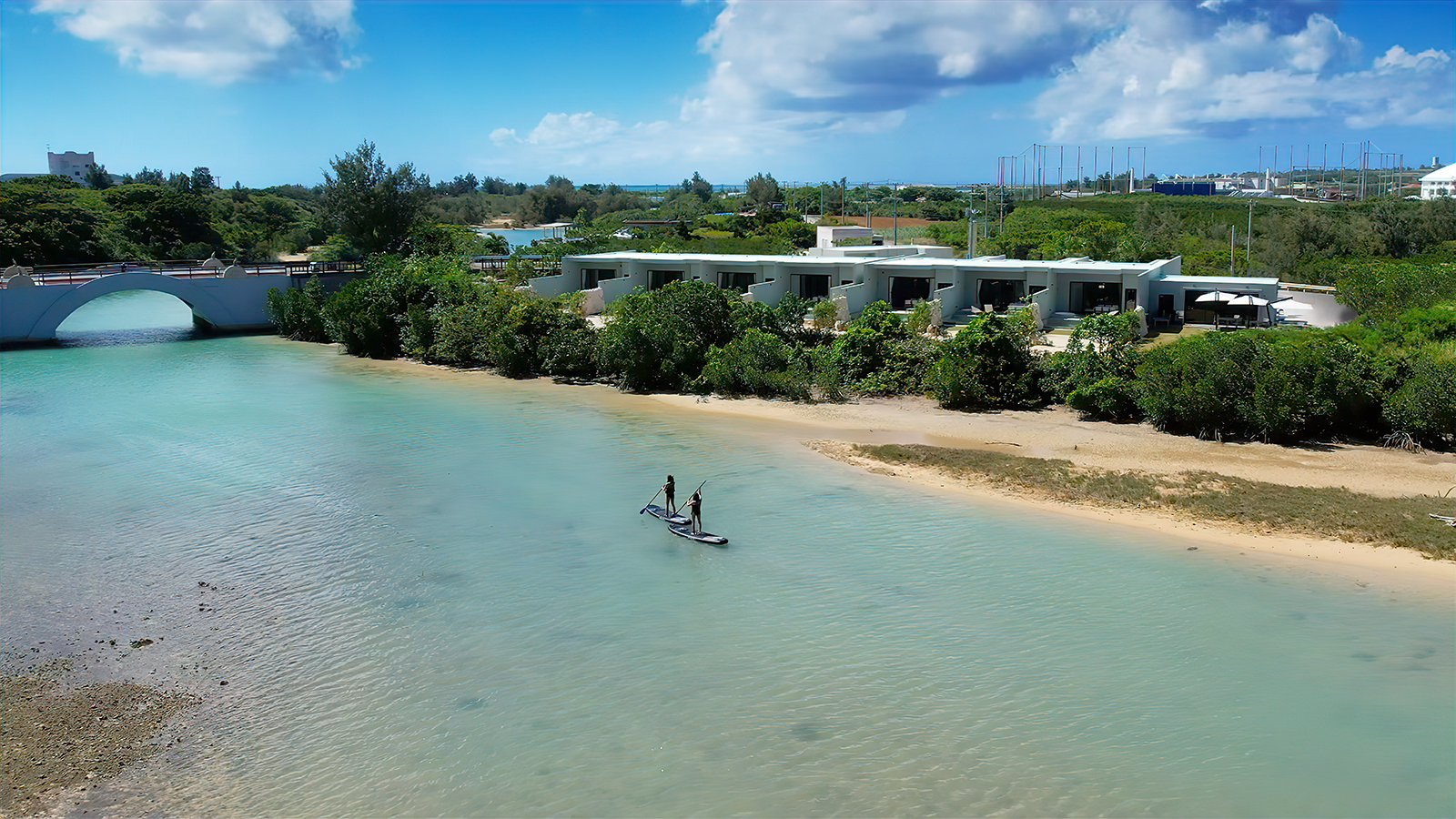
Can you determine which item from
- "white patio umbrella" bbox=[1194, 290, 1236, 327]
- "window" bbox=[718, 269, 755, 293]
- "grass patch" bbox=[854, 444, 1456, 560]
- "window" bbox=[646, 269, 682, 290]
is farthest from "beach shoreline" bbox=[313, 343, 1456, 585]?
"window" bbox=[646, 269, 682, 290]

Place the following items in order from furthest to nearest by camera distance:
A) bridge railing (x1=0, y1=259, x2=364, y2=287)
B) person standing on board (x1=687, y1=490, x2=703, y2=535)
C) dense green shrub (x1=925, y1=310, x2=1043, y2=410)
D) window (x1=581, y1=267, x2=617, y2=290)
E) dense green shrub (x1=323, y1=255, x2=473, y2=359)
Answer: window (x1=581, y1=267, x2=617, y2=290)
bridge railing (x1=0, y1=259, x2=364, y2=287)
dense green shrub (x1=323, y1=255, x2=473, y2=359)
dense green shrub (x1=925, y1=310, x2=1043, y2=410)
person standing on board (x1=687, y1=490, x2=703, y2=535)

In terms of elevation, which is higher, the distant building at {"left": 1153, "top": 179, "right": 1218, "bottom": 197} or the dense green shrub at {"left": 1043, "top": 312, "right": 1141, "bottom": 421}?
the distant building at {"left": 1153, "top": 179, "right": 1218, "bottom": 197}

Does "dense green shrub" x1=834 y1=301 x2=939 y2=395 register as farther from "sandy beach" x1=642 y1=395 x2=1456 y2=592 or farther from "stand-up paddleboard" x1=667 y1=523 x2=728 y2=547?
"stand-up paddleboard" x1=667 y1=523 x2=728 y2=547

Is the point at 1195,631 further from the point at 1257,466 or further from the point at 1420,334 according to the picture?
the point at 1420,334

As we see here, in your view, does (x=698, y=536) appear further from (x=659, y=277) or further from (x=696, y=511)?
(x=659, y=277)

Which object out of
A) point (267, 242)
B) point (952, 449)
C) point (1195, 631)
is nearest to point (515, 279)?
point (952, 449)

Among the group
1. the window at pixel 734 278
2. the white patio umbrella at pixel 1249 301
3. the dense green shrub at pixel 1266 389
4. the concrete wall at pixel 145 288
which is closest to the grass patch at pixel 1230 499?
the dense green shrub at pixel 1266 389
